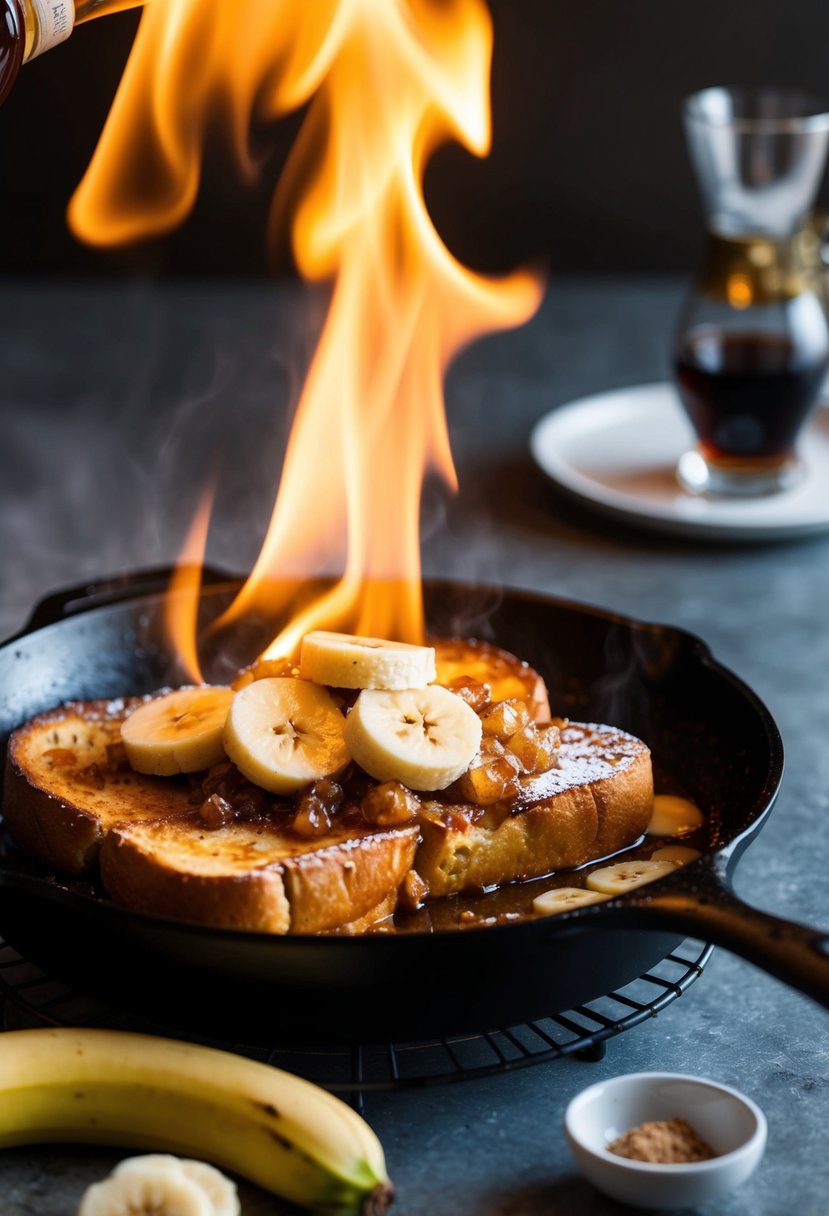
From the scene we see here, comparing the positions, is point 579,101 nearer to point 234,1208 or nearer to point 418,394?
point 418,394

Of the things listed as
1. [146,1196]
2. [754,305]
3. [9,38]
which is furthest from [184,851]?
[754,305]

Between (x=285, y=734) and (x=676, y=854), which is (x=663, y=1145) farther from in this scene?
(x=285, y=734)

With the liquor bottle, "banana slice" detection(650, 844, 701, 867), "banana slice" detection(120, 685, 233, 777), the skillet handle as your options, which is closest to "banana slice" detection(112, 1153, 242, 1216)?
the skillet handle

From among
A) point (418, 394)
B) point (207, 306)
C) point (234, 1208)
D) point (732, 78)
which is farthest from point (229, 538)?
point (732, 78)

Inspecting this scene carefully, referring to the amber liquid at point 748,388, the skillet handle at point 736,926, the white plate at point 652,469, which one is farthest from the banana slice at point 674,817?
the amber liquid at point 748,388

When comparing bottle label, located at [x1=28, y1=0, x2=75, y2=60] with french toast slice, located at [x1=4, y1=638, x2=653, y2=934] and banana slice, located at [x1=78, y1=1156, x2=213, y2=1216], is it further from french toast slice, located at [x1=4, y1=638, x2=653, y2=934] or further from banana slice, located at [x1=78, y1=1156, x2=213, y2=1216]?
banana slice, located at [x1=78, y1=1156, x2=213, y2=1216]
